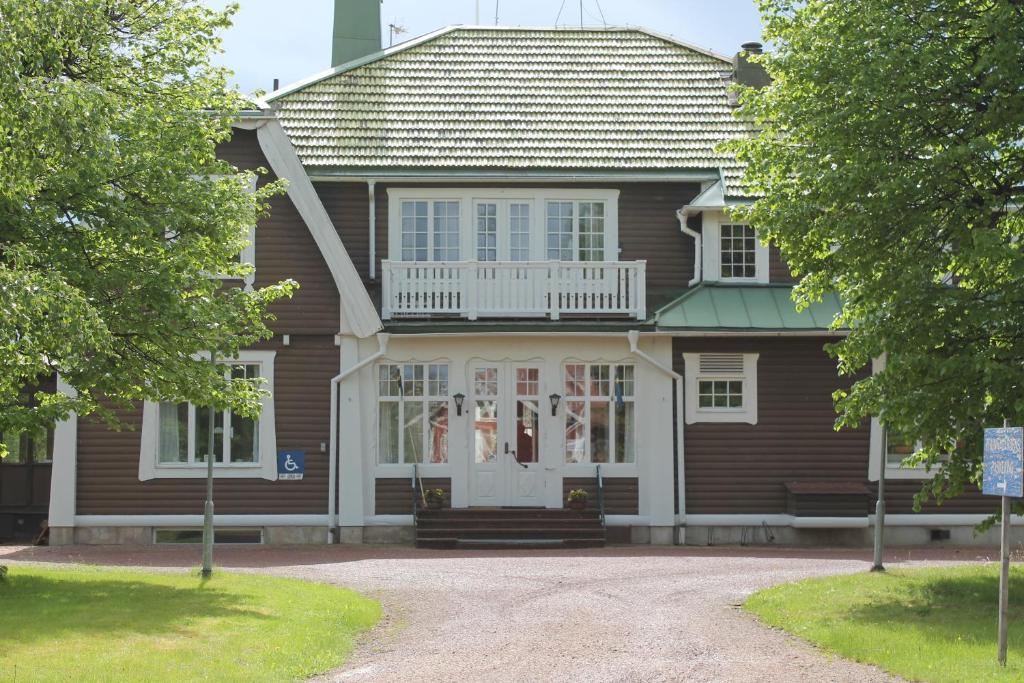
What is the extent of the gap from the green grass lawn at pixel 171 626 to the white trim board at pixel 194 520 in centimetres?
563

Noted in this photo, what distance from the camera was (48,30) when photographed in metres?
14.9

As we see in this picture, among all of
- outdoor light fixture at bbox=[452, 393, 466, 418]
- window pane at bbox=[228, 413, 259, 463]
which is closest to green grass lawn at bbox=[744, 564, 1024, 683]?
outdoor light fixture at bbox=[452, 393, 466, 418]

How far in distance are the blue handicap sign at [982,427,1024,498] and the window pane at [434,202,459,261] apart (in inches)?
560

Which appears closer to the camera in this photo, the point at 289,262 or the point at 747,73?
the point at 289,262

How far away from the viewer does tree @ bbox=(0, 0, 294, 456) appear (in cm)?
1562

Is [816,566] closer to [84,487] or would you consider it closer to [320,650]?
[320,650]

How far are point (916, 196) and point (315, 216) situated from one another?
11.5 metres

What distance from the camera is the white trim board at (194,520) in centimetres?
2373

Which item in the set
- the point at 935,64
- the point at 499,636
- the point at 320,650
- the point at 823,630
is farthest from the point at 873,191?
the point at 320,650

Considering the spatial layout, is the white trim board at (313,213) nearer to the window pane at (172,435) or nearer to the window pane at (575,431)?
the window pane at (172,435)

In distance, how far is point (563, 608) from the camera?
15.7 meters

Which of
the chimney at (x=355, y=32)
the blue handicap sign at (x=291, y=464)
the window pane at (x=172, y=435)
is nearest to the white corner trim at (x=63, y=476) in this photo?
the window pane at (x=172, y=435)

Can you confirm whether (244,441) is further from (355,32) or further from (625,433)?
(355,32)

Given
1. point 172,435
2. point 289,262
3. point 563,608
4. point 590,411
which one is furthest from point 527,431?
point 563,608
